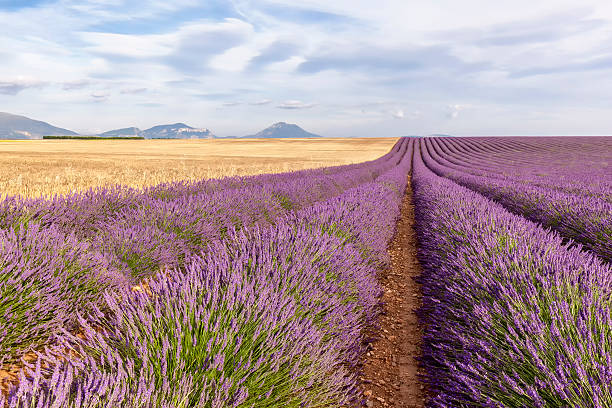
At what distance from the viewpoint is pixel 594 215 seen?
16.9 feet

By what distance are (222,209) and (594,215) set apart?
6.17m

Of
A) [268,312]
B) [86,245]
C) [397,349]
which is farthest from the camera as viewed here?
[86,245]

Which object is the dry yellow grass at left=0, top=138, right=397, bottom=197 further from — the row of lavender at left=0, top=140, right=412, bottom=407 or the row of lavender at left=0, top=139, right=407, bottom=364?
the row of lavender at left=0, top=140, right=412, bottom=407

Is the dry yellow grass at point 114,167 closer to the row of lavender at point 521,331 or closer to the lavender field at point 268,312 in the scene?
the lavender field at point 268,312

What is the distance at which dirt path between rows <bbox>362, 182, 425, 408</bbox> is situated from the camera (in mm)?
2252

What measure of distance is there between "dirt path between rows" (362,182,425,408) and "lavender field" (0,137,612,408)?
0.33ft

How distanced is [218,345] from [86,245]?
238 cm

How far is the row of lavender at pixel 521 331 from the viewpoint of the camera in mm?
1491

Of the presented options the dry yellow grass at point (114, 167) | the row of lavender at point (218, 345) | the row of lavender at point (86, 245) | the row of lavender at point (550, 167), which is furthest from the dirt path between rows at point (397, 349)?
the row of lavender at point (550, 167)

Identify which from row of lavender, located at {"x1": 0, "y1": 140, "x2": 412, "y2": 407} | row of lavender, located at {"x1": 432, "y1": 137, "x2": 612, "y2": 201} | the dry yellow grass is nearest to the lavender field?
row of lavender, located at {"x1": 0, "y1": 140, "x2": 412, "y2": 407}

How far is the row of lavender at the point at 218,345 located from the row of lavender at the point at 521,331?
27.8 inches

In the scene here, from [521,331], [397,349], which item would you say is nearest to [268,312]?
[521,331]

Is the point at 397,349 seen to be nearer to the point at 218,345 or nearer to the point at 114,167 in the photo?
the point at 218,345

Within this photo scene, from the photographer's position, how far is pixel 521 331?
1.82 metres
